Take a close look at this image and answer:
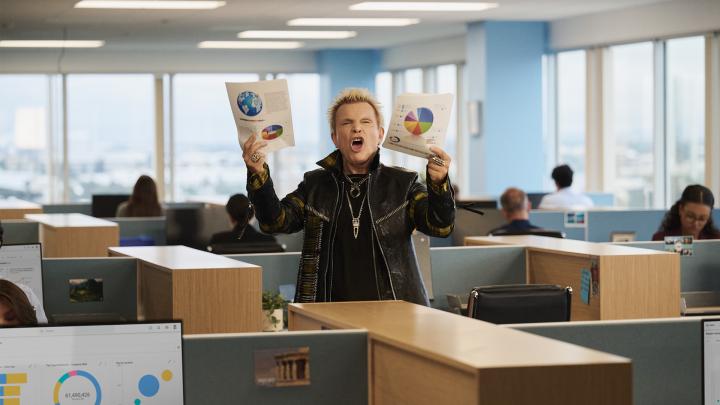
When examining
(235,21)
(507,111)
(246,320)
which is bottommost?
(246,320)

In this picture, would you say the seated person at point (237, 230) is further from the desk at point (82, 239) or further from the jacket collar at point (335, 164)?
the jacket collar at point (335, 164)

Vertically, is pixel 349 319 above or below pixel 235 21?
below

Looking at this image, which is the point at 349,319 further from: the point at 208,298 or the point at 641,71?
the point at 641,71

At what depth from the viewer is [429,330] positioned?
2.15 metres

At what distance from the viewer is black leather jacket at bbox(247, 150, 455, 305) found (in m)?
2.93

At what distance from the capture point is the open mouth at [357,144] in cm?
300

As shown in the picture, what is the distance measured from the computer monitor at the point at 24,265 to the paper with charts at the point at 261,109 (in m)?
1.92

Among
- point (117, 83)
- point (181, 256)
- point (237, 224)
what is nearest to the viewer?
Answer: point (181, 256)

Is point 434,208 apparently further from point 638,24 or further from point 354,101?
point 638,24

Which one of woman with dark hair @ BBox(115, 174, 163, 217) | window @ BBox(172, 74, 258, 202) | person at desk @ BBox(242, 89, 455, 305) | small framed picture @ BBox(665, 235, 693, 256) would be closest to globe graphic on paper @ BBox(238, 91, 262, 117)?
person at desk @ BBox(242, 89, 455, 305)

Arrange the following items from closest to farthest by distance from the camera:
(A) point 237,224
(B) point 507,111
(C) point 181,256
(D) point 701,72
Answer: (C) point 181,256 < (A) point 237,224 < (D) point 701,72 < (B) point 507,111

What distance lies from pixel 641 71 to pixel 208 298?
9011mm

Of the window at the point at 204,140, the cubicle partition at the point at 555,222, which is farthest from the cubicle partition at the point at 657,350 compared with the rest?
the window at the point at 204,140

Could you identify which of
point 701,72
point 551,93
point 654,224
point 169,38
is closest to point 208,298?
point 654,224
